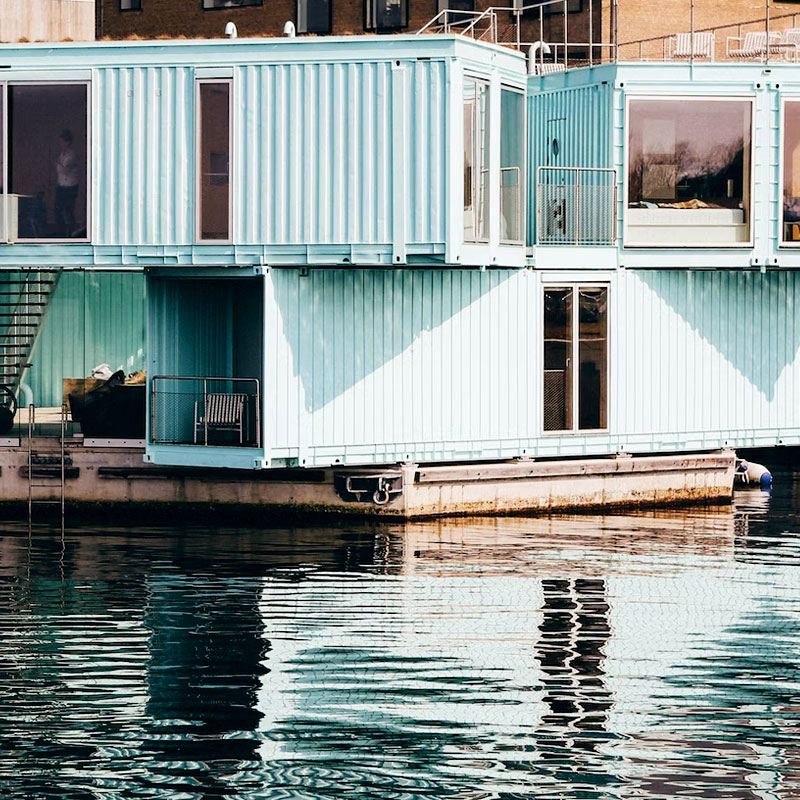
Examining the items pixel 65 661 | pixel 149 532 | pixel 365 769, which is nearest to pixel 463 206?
pixel 149 532

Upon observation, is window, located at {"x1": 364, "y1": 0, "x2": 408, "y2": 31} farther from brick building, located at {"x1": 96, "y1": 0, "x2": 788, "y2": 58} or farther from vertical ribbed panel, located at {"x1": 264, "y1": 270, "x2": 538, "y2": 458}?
vertical ribbed panel, located at {"x1": 264, "y1": 270, "x2": 538, "y2": 458}

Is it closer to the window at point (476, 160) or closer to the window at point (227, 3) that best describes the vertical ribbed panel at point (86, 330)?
the window at point (476, 160)

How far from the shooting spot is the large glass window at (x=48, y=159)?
30.4m

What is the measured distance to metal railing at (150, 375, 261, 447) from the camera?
30.0 meters

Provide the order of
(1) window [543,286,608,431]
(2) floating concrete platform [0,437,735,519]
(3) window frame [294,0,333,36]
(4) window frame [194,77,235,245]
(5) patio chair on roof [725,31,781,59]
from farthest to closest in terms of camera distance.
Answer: (3) window frame [294,0,333,36], (5) patio chair on roof [725,31,781,59], (1) window [543,286,608,431], (2) floating concrete platform [0,437,735,519], (4) window frame [194,77,235,245]

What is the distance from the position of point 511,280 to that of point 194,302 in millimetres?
5637

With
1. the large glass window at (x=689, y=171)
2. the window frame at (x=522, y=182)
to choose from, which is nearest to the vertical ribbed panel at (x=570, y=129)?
the large glass window at (x=689, y=171)

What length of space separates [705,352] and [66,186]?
12.3m

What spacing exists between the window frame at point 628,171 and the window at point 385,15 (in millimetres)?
13748

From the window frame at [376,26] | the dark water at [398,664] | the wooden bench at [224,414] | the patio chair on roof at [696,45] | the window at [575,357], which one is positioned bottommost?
the dark water at [398,664]

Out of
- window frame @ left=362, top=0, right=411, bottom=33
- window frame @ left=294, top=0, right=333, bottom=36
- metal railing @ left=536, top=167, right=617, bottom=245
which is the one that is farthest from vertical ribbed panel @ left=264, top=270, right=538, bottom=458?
window frame @ left=294, top=0, right=333, bottom=36

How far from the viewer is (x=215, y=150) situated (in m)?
30.0

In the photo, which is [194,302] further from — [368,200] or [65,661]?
[65,661]

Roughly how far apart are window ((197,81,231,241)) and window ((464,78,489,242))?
12.9 ft
